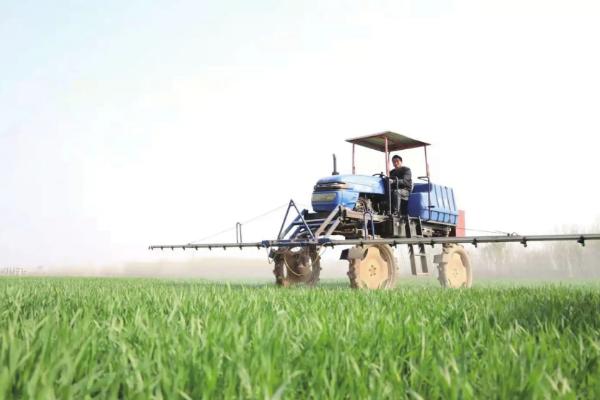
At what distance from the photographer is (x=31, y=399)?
1273 mm

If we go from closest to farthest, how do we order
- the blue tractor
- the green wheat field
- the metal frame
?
the green wheat field
the metal frame
the blue tractor

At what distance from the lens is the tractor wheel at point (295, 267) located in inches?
404

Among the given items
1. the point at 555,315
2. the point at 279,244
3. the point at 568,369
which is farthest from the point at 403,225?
the point at 568,369

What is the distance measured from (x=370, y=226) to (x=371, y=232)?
154 millimetres

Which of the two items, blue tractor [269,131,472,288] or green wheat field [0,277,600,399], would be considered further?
blue tractor [269,131,472,288]

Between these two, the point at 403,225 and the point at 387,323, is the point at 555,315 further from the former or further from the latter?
the point at 403,225

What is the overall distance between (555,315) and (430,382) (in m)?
2.37

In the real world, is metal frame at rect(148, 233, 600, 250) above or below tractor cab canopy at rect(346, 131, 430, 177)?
below

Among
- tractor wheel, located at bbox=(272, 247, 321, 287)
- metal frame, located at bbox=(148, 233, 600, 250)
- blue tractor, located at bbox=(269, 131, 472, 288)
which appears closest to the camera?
metal frame, located at bbox=(148, 233, 600, 250)

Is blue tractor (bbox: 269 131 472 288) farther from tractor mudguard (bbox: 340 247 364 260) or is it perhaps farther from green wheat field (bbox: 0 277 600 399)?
green wheat field (bbox: 0 277 600 399)

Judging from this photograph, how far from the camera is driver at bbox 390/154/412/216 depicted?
10.3 meters

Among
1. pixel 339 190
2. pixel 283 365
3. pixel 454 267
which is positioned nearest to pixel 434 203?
pixel 454 267

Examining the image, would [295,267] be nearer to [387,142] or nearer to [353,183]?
[353,183]

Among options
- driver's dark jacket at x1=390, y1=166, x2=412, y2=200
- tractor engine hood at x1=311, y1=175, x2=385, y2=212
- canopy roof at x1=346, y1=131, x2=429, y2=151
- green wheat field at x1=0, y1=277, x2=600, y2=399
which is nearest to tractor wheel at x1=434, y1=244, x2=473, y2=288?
driver's dark jacket at x1=390, y1=166, x2=412, y2=200
